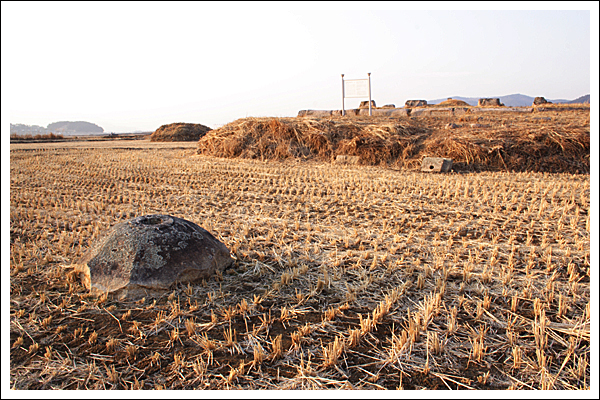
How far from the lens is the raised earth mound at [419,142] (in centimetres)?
1073

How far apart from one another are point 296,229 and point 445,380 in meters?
3.20

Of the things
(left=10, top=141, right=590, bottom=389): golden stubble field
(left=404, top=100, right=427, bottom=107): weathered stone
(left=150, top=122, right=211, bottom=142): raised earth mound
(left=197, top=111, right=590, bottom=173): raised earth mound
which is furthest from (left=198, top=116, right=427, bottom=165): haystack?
(left=404, top=100, right=427, bottom=107): weathered stone

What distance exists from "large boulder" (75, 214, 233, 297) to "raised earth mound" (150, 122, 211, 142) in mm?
27675

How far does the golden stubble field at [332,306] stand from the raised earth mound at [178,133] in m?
24.6

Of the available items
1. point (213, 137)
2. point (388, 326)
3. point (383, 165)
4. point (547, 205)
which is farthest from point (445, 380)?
point (213, 137)

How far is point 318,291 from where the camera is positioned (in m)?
3.45

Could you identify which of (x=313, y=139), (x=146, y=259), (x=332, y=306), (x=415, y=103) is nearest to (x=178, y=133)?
(x=415, y=103)

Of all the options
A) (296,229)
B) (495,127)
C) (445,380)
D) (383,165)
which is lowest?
(445,380)

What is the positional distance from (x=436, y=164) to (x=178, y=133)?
82.0ft

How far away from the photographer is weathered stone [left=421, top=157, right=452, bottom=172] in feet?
33.7

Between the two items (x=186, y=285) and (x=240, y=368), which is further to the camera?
(x=186, y=285)

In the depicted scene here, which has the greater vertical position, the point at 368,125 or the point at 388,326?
the point at 368,125

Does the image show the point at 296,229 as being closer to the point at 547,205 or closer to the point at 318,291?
the point at 318,291

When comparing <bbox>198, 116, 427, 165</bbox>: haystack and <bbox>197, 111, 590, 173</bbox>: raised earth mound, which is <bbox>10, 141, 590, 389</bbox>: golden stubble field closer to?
<bbox>197, 111, 590, 173</bbox>: raised earth mound
